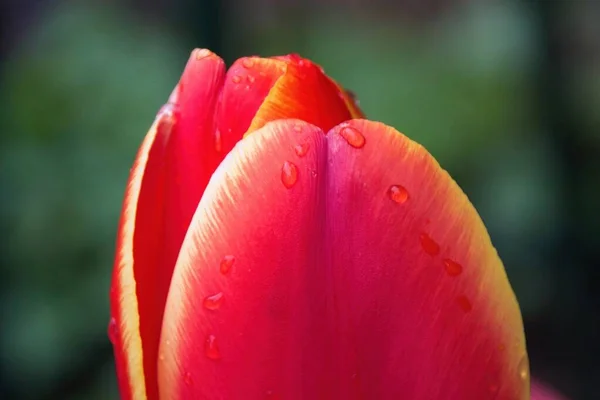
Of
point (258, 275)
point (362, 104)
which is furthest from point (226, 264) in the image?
point (362, 104)

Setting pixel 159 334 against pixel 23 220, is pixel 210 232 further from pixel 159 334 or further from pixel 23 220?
pixel 23 220

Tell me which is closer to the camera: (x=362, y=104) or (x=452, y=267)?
(x=452, y=267)

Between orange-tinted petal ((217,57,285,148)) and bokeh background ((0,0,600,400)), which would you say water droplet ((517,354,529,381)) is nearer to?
orange-tinted petal ((217,57,285,148))

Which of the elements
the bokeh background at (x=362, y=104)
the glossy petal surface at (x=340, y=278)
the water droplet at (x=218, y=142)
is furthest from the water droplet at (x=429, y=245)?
the bokeh background at (x=362, y=104)

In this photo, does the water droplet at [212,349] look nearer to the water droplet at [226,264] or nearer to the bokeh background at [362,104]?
the water droplet at [226,264]

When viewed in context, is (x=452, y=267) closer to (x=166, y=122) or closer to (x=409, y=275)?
(x=409, y=275)

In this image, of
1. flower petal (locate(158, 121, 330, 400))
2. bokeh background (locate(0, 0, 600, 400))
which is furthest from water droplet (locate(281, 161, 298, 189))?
bokeh background (locate(0, 0, 600, 400))

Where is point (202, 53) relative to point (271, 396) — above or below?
above
